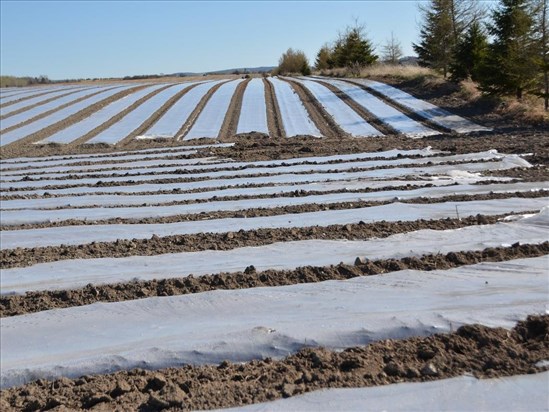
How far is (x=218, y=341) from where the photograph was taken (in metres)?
3.99

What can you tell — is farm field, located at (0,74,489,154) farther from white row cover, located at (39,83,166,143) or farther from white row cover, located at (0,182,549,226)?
white row cover, located at (0,182,549,226)

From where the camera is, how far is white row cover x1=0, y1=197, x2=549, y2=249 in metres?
7.16

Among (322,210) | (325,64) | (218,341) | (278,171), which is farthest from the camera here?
(325,64)

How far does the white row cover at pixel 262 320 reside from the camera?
3.89 meters

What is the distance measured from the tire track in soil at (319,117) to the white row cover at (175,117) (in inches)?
186

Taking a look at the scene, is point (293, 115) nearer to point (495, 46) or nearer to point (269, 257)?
point (495, 46)

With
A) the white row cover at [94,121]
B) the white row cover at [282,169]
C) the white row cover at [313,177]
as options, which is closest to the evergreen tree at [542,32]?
the white row cover at [282,169]

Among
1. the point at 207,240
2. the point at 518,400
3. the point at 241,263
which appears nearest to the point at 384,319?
the point at 518,400

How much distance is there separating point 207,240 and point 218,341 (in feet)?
9.42

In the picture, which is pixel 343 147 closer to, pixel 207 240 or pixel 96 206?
pixel 96 206

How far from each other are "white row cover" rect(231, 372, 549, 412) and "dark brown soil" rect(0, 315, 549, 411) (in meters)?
0.06

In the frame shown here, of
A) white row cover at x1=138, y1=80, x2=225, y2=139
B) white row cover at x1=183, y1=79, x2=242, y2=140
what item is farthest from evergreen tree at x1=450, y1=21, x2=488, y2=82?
white row cover at x1=138, y1=80, x2=225, y2=139

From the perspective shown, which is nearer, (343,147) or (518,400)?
(518,400)

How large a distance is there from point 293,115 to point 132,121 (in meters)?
6.25
